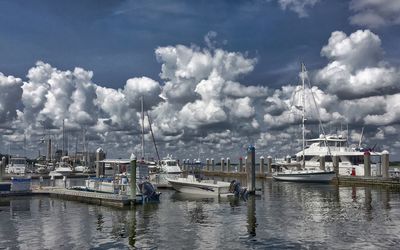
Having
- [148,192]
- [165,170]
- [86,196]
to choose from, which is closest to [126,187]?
[148,192]

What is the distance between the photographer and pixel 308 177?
71.9 metres

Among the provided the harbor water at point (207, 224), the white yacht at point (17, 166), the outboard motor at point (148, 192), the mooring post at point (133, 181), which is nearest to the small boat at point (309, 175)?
the harbor water at point (207, 224)

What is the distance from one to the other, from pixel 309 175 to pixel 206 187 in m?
26.6

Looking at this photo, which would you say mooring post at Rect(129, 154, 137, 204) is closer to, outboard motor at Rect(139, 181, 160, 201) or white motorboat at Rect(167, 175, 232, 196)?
outboard motor at Rect(139, 181, 160, 201)

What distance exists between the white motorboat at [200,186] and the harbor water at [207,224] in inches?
95.2

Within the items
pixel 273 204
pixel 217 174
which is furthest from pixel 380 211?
pixel 217 174

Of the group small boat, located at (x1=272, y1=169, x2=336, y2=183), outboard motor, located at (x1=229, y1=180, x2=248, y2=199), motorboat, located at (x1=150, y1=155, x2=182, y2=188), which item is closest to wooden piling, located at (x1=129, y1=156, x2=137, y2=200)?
outboard motor, located at (x1=229, y1=180, x2=248, y2=199)

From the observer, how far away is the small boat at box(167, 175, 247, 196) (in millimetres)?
48438

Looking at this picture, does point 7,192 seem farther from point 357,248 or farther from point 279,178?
point 279,178

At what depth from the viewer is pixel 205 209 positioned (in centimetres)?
3947

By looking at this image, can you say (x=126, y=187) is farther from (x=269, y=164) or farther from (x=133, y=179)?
(x=269, y=164)

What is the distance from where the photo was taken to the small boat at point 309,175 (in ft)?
229

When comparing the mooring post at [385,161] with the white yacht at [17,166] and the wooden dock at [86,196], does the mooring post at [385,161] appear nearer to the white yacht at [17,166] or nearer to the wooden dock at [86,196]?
the wooden dock at [86,196]

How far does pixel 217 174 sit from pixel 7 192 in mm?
60350
